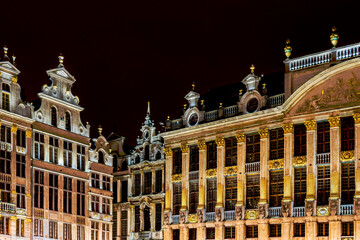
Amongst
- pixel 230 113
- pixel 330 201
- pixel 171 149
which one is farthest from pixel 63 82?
pixel 330 201

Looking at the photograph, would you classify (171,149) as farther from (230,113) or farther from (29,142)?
(29,142)

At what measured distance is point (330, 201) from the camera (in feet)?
113

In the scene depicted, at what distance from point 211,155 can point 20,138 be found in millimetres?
12127

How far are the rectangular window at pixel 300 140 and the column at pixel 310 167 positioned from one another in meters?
0.48

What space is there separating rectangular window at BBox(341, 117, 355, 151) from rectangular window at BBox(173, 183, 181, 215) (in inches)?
483

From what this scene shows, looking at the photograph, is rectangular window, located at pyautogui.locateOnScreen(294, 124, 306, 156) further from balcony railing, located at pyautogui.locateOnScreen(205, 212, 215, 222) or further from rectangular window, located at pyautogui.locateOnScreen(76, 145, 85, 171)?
rectangular window, located at pyautogui.locateOnScreen(76, 145, 85, 171)

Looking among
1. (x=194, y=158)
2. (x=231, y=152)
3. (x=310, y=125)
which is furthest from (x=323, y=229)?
(x=194, y=158)

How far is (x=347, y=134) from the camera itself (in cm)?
3519

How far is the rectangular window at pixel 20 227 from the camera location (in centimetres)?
3866

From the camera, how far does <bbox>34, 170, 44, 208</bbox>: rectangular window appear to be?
40.3 m

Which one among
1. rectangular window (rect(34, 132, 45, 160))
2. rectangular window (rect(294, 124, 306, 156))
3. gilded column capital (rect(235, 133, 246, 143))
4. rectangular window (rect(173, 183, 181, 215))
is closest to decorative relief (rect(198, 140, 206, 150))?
gilded column capital (rect(235, 133, 246, 143))

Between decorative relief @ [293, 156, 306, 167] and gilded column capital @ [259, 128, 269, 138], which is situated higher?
gilded column capital @ [259, 128, 269, 138]

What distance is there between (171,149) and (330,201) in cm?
1301

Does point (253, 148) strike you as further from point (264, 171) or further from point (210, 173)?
point (210, 173)
